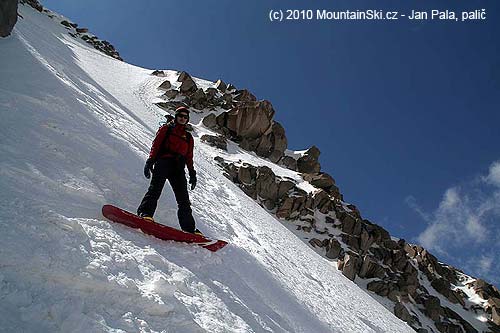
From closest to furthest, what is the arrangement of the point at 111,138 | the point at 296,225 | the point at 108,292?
1. the point at 108,292
2. the point at 111,138
3. the point at 296,225

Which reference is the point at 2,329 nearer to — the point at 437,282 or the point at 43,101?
the point at 43,101

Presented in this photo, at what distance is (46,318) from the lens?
2508 millimetres

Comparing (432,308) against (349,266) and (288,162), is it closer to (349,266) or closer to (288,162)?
(349,266)

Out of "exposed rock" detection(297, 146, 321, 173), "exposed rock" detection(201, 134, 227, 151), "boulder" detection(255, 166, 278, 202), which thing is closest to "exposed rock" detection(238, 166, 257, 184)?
"boulder" detection(255, 166, 278, 202)

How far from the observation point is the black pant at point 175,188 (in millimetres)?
5211

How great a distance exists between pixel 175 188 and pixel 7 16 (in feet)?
25.5

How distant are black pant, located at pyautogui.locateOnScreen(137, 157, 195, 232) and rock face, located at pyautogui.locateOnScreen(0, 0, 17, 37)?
7.22 metres

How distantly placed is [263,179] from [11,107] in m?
32.7

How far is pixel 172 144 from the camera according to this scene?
19.1 ft

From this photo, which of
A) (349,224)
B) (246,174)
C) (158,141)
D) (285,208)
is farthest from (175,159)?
(349,224)

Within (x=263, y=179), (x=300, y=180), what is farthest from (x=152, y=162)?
(x=300, y=180)

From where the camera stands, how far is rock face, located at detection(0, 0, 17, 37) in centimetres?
901

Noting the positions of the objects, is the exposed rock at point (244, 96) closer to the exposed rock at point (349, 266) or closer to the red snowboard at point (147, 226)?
the exposed rock at point (349, 266)

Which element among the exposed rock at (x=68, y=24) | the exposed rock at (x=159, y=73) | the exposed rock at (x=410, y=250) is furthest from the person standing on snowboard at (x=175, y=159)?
the exposed rock at (x=68, y=24)
